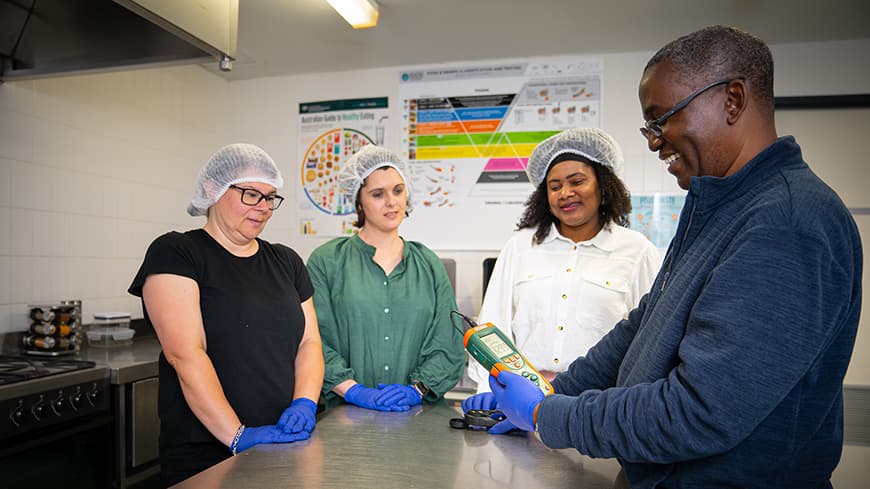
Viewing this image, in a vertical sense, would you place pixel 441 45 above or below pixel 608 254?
above

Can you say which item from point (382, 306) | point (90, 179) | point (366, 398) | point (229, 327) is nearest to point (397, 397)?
point (366, 398)

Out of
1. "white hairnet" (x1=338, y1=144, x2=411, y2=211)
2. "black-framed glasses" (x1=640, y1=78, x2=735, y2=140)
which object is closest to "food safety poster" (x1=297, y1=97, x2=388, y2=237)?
"white hairnet" (x1=338, y1=144, x2=411, y2=211)

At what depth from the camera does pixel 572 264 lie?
1.88 meters

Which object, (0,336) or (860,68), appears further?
(860,68)

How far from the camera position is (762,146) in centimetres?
83

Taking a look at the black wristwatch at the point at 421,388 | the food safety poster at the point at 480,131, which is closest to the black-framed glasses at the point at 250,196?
the black wristwatch at the point at 421,388

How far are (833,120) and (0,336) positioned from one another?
13.4 feet

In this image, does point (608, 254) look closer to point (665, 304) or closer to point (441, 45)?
Result: point (665, 304)

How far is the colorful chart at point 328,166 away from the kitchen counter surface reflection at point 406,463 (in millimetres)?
2306

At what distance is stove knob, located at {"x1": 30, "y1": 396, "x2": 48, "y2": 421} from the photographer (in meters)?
1.85

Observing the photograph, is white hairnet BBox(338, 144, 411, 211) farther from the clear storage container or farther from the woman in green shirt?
the clear storage container

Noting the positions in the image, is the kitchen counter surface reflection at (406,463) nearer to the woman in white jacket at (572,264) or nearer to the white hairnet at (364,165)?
the woman in white jacket at (572,264)

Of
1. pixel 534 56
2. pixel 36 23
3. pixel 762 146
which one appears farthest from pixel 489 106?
pixel 762 146

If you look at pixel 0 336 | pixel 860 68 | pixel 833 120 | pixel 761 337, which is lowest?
pixel 0 336
